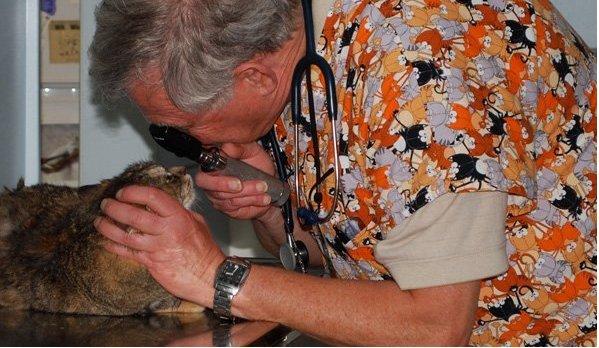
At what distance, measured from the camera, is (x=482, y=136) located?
41.6 inches

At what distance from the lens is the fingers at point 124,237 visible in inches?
47.3

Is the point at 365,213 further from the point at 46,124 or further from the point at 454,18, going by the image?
the point at 46,124

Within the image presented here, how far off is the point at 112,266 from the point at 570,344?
2.24 ft

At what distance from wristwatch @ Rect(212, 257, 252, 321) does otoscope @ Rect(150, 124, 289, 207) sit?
0.90 feet

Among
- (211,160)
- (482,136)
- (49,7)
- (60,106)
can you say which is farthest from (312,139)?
(60,106)

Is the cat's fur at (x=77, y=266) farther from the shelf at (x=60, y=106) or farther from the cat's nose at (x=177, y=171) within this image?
the shelf at (x=60, y=106)

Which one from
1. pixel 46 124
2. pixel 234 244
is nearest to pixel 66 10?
pixel 46 124

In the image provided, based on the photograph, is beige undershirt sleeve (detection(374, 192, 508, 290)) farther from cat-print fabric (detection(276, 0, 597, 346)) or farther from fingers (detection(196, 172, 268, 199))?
fingers (detection(196, 172, 268, 199))

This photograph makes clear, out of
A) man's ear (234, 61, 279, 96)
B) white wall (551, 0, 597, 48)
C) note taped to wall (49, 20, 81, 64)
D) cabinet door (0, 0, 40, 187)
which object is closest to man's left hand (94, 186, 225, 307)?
man's ear (234, 61, 279, 96)

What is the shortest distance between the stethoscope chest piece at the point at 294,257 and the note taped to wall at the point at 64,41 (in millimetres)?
1864

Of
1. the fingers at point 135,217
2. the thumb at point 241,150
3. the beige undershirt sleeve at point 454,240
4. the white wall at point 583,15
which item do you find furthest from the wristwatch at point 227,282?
the white wall at point 583,15

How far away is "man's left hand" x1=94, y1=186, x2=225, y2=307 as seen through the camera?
3.92 feet

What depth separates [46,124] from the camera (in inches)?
127

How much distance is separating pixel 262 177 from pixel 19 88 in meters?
0.60
